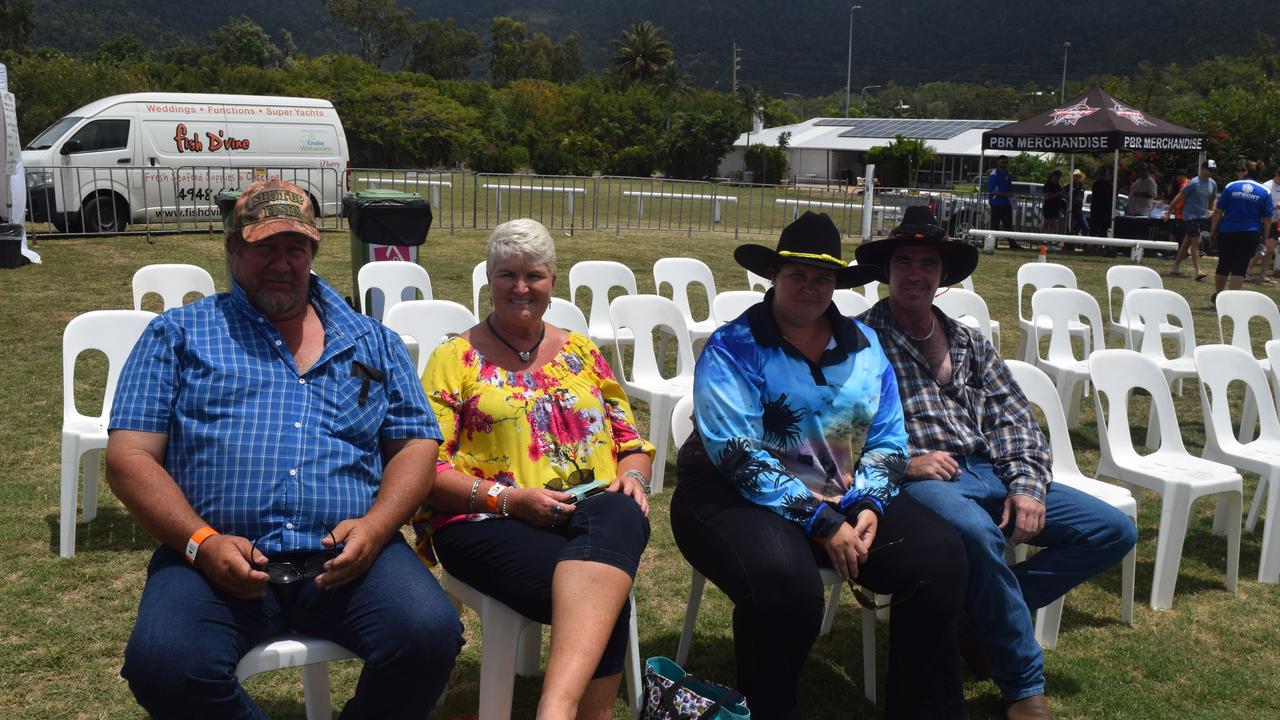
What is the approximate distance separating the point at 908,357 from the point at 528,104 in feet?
170

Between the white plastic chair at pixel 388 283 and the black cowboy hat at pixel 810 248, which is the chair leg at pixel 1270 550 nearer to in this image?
the black cowboy hat at pixel 810 248

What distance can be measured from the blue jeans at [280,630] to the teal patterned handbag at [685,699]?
1.68ft

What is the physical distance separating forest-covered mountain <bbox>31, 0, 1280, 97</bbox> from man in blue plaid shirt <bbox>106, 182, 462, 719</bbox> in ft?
399

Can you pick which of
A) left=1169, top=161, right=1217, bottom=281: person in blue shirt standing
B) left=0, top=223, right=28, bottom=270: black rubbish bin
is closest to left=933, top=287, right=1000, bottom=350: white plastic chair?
left=0, top=223, right=28, bottom=270: black rubbish bin

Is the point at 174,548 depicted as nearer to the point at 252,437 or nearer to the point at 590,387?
the point at 252,437

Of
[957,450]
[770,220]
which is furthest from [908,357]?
[770,220]

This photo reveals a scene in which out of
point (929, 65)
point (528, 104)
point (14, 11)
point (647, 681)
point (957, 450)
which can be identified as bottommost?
point (647, 681)

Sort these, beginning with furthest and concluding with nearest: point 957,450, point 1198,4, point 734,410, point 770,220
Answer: point 1198,4, point 770,220, point 957,450, point 734,410

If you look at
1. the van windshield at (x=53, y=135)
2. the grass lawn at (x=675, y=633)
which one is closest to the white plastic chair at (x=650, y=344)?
the grass lawn at (x=675, y=633)

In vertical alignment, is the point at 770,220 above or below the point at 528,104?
below

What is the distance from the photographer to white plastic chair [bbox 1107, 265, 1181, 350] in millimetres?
7266

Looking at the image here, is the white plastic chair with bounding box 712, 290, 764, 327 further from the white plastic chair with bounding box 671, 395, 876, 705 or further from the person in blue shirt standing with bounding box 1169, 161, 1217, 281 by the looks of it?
the person in blue shirt standing with bounding box 1169, 161, 1217, 281

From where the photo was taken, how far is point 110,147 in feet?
50.0

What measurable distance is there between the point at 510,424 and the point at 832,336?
3.40 ft
